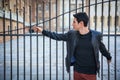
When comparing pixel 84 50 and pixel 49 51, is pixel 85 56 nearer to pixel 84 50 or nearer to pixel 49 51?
pixel 84 50

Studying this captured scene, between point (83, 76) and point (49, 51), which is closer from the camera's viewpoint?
point (83, 76)

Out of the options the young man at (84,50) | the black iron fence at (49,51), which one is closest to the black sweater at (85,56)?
the young man at (84,50)

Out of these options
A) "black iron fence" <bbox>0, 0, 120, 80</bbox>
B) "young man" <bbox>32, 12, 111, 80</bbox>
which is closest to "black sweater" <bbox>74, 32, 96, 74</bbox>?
"young man" <bbox>32, 12, 111, 80</bbox>

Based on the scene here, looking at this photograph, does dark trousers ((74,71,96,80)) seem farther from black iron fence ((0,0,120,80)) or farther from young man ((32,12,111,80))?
black iron fence ((0,0,120,80))

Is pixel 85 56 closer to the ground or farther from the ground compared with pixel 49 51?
farther from the ground

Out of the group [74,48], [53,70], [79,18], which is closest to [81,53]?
[74,48]

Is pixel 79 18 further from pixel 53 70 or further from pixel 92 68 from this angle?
pixel 53 70

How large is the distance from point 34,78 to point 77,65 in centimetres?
461

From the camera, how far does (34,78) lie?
9.78m

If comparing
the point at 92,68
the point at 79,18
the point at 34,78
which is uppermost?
the point at 79,18

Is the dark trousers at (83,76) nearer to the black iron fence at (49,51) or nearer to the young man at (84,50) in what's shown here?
the young man at (84,50)

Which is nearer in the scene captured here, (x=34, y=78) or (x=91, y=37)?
(x=91, y=37)

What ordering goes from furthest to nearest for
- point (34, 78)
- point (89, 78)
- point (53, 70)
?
1. point (53, 70)
2. point (34, 78)
3. point (89, 78)

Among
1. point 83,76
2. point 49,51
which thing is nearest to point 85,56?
point 83,76
